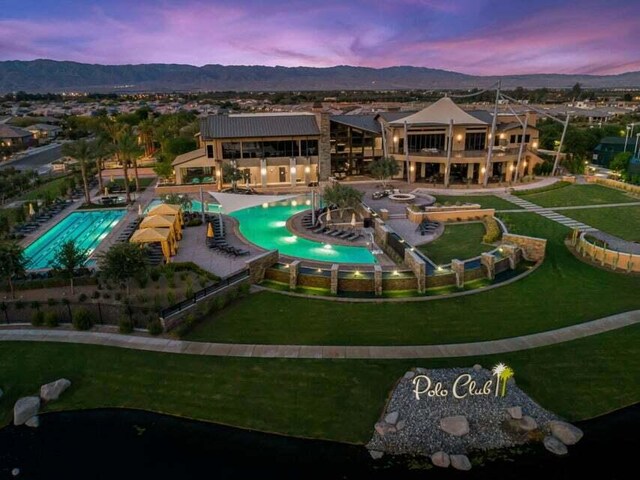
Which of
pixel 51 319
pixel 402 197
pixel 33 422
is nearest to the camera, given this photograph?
pixel 33 422

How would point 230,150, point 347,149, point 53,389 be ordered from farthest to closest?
point 347,149, point 230,150, point 53,389

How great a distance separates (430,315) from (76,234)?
27.9m

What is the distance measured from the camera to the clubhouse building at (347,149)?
5141 centimetres

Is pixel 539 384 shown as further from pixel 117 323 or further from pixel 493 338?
pixel 117 323

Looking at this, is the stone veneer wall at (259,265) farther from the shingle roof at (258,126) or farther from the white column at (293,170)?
the shingle roof at (258,126)

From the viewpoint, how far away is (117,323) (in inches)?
812

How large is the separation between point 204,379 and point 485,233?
24.1 metres

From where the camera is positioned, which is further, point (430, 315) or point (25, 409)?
point (430, 315)

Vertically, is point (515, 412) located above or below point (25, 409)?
above

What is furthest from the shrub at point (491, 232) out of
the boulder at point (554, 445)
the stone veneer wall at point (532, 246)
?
the boulder at point (554, 445)

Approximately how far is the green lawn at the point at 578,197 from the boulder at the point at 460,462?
33865 mm

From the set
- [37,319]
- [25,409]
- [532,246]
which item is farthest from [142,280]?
[532,246]

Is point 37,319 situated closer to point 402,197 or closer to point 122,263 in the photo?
point 122,263

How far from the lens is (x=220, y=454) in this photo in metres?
14.3
